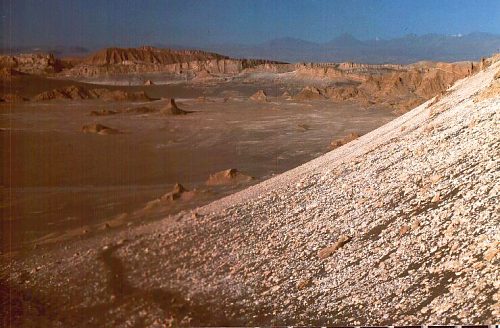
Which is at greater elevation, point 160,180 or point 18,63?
point 18,63

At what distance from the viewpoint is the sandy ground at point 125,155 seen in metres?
6.20

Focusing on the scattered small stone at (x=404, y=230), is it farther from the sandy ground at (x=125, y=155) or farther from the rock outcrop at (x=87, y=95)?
the rock outcrop at (x=87, y=95)

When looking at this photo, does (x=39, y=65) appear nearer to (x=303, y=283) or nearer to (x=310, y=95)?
(x=310, y=95)

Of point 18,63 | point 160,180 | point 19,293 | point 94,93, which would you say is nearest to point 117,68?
point 94,93

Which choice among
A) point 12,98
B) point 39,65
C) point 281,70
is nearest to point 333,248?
point 12,98

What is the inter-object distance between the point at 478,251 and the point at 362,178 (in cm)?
154

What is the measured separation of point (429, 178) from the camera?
13.3 ft

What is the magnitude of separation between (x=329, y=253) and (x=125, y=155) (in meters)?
5.88

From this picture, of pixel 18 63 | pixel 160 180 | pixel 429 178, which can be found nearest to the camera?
pixel 429 178

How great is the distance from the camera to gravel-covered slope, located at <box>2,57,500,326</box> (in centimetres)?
325

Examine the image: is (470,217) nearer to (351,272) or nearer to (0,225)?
(351,272)

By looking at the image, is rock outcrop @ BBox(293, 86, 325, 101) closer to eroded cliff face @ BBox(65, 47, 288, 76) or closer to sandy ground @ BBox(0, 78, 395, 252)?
eroded cliff face @ BBox(65, 47, 288, 76)

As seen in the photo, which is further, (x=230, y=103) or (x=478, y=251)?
(x=230, y=103)

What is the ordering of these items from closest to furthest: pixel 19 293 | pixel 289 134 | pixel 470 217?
pixel 470 217 < pixel 19 293 < pixel 289 134
